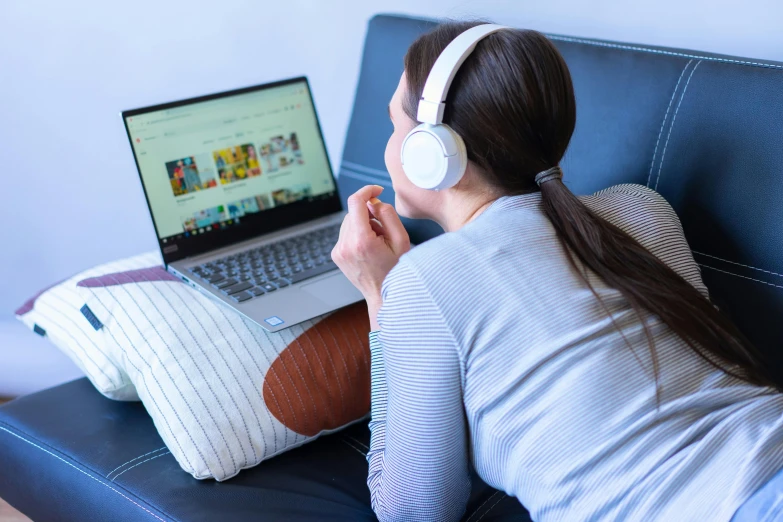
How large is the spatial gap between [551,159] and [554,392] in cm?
30

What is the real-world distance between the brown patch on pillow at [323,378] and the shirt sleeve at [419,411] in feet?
0.78

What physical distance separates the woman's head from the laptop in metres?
0.43

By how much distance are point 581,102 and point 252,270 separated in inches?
25.1

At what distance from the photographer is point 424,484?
35.7 inches

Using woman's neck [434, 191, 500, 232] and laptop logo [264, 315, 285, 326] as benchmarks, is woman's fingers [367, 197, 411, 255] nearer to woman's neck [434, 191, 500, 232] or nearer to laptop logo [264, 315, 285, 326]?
woman's neck [434, 191, 500, 232]

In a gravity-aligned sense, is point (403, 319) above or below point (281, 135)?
below

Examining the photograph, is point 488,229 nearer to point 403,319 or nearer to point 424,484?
point 403,319

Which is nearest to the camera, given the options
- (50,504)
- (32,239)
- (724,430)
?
(724,430)

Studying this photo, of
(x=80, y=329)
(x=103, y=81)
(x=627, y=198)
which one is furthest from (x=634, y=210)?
(x=103, y=81)

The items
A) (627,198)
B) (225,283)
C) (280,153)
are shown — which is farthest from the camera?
(280,153)

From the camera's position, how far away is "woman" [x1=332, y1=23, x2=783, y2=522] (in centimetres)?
80

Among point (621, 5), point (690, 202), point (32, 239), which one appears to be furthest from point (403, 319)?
point (32, 239)

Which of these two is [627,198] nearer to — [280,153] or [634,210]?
[634,210]

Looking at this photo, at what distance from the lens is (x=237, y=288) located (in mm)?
1280
